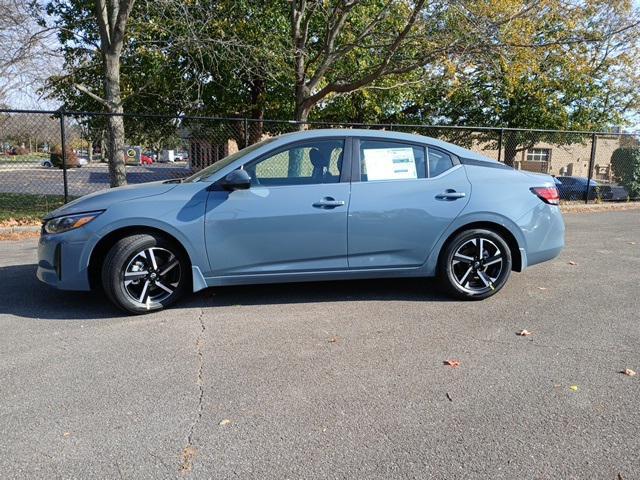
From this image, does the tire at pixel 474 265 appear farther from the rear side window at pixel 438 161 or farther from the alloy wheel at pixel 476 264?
the rear side window at pixel 438 161

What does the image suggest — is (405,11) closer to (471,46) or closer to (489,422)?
(471,46)

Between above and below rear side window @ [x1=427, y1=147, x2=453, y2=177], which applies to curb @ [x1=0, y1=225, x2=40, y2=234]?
below

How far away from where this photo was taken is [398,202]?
4.59 meters

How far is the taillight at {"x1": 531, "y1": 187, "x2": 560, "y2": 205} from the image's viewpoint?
194 inches

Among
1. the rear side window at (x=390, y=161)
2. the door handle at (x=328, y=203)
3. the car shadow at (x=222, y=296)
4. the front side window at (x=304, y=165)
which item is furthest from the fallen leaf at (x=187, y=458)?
the rear side window at (x=390, y=161)

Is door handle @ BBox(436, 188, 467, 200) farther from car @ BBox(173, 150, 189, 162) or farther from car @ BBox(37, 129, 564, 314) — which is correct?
car @ BBox(173, 150, 189, 162)

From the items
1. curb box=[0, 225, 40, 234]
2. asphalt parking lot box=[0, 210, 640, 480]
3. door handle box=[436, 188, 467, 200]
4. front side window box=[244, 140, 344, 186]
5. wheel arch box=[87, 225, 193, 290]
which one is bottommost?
asphalt parking lot box=[0, 210, 640, 480]

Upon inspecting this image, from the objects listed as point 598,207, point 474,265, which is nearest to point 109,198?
point 474,265

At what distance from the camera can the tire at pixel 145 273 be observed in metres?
4.20

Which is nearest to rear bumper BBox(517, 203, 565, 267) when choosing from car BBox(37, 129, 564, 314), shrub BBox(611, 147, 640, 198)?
car BBox(37, 129, 564, 314)

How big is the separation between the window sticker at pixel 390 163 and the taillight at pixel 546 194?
128 cm

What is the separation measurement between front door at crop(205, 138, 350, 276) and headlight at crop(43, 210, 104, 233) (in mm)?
1007

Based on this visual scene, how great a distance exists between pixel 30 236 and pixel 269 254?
19.1ft

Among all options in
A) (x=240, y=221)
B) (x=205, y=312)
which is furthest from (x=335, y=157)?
(x=205, y=312)
